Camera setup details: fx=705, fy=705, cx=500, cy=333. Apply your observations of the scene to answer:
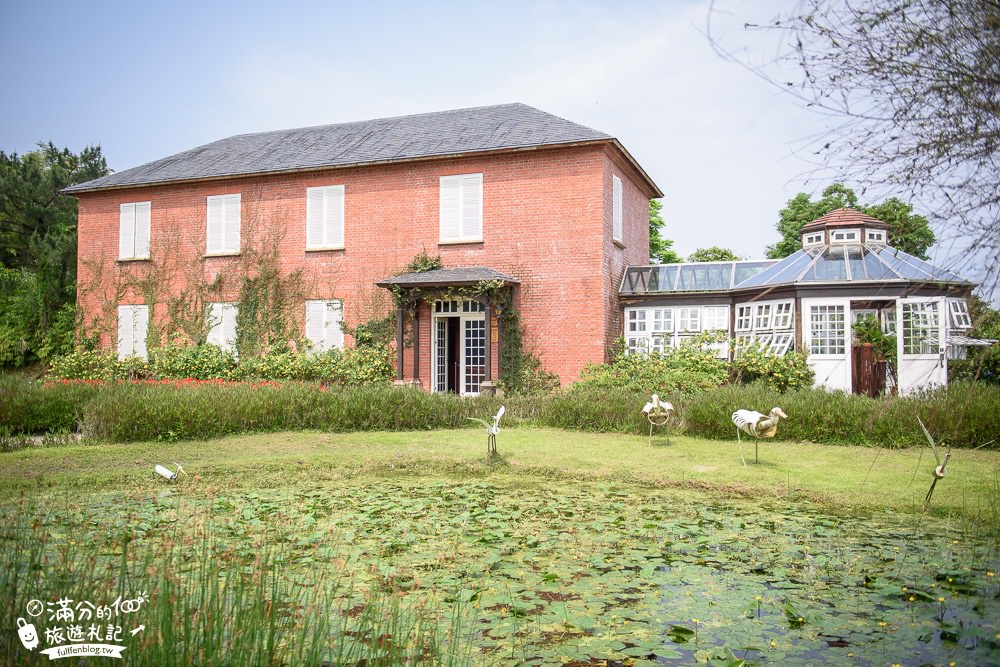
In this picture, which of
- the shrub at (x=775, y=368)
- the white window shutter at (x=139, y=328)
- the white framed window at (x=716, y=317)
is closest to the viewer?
the shrub at (x=775, y=368)

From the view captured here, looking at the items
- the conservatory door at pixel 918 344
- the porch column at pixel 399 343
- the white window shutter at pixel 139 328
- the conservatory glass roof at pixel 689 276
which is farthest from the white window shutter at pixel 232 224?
the conservatory door at pixel 918 344

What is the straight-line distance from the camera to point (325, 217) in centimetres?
2000

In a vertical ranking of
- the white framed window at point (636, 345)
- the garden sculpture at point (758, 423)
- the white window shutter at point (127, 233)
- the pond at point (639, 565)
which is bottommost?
the pond at point (639, 565)

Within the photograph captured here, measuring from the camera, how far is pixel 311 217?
66.1 feet

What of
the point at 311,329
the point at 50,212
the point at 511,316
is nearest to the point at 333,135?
the point at 311,329

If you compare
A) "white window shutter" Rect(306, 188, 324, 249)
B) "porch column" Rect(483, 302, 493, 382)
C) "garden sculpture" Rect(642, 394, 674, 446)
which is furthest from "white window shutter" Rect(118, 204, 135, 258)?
"garden sculpture" Rect(642, 394, 674, 446)

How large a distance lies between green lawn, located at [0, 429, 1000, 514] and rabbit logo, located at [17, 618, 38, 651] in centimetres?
500

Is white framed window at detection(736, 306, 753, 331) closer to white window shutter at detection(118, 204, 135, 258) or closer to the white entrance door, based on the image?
the white entrance door

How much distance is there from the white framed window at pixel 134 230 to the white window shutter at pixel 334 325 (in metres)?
6.73

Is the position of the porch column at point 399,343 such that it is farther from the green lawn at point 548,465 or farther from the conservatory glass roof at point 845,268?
the conservatory glass roof at point 845,268

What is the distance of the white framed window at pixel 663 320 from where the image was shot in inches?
722

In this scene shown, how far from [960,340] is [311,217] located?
54.7ft

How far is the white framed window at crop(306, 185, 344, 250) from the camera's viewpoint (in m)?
19.9

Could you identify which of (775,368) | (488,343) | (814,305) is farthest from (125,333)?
(814,305)
